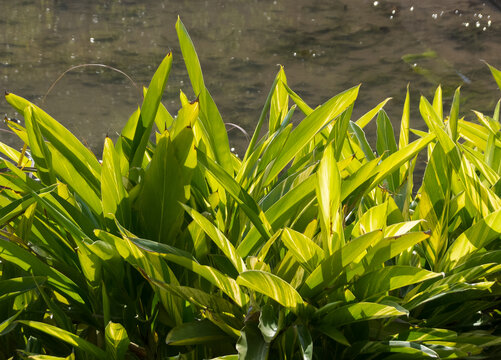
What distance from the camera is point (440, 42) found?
684 centimetres

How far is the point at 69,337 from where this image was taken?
3.23 ft

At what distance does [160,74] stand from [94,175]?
0.20m

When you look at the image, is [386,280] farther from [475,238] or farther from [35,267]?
[35,267]

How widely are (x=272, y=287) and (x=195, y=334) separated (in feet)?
0.50

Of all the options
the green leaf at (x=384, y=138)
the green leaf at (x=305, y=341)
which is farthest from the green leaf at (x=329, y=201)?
the green leaf at (x=384, y=138)

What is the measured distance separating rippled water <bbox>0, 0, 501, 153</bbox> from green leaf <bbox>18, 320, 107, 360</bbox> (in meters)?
3.54

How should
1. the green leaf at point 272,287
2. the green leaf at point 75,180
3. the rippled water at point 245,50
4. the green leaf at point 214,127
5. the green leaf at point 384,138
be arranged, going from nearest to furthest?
the green leaf at point 272,287 < the green leaf at point 75,180 < the green leaf at point 214,127 < the green leaf at point 384,138 < the rippled water at point 245,50

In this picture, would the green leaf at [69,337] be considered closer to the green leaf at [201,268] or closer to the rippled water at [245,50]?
the green leaf at [201,268]

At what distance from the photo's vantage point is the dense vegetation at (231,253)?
0.98 meters

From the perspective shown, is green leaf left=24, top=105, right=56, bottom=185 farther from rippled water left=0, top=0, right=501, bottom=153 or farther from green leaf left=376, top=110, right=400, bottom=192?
rippled water left=0, top=0, right=501, bottom=153

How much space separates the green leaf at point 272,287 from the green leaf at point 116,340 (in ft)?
0.59

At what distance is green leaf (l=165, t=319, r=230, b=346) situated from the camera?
3.21 feet

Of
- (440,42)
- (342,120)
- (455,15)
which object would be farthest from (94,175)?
(455,15)

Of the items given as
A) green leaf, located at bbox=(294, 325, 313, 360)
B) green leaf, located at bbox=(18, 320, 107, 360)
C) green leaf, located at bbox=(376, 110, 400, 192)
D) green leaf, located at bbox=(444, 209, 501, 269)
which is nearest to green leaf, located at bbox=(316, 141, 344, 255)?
green leaf, located at bbox=(294, 325, 313, 360)
